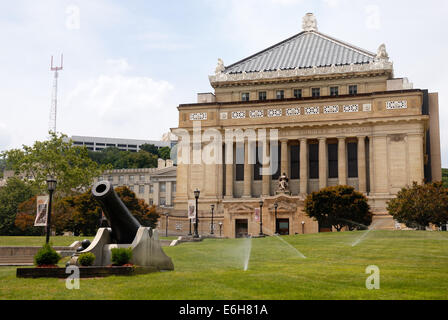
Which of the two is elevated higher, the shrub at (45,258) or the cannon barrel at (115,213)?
the cannon barrel at (115,213)

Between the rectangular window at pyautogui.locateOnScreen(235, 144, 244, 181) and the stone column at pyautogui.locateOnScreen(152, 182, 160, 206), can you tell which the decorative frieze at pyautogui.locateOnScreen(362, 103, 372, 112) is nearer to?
Result: the rectangular window at pyautogui.locateOnScreen(235, 144, 244, 181)

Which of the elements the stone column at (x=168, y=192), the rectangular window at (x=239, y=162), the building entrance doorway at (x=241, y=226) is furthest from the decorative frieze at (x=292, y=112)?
the stone column at (x=168, y=192)

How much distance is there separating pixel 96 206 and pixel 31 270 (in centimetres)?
4682

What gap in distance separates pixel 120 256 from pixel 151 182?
401 ft

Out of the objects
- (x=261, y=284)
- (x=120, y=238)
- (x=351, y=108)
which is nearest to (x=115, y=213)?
(x=120, y=238)

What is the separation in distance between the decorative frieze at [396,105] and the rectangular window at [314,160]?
12.2 m

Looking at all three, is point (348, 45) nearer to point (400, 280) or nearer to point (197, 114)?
point (197, 114)

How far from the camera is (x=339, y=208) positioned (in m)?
62.9

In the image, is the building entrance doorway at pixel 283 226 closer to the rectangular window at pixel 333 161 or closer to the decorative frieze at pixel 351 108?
the rectangular window at pixel 333 161

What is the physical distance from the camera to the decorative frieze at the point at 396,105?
254 feet

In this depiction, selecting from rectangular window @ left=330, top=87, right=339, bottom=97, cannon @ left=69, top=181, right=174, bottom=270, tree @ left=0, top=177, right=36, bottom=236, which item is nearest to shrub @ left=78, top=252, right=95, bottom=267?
cannon @ left=69, top=181, right=174, bottom=270

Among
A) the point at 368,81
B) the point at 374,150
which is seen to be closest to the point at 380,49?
the point at 368,81

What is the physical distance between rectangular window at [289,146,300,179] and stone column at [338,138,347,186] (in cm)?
680

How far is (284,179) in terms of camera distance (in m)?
75.3
